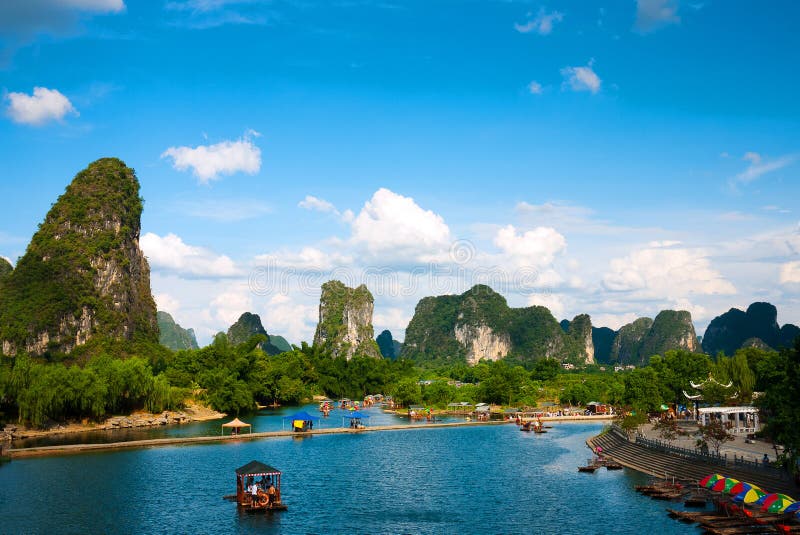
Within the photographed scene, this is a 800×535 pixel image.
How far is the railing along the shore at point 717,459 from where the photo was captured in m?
34.6

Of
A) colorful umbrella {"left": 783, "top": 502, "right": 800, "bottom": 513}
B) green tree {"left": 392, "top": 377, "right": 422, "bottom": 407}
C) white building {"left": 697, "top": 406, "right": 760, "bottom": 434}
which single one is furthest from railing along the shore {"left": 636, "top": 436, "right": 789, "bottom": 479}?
green tree {"left": 392, "top": 377, "right": 422, "bottom": 407}

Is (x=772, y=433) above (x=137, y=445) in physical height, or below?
above

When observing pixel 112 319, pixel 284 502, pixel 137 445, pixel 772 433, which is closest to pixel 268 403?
pixel 112 319

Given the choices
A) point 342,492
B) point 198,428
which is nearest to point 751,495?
point 342,492

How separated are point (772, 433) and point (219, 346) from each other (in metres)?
85.4

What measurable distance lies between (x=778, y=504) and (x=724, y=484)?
3.68 meters

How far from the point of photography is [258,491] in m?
34.2

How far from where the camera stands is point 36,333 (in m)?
104

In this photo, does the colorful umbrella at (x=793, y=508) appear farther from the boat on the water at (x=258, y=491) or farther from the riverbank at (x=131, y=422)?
the riverbank at (x=131, y=422)

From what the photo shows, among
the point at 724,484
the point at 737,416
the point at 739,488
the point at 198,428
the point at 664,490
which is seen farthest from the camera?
the point at 198,428

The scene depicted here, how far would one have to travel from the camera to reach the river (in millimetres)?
31109

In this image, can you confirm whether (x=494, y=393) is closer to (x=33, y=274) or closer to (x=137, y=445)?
(x=137, y=445)

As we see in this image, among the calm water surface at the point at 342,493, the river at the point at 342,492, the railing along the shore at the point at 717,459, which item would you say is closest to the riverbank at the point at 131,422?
the river at the point at 342,492

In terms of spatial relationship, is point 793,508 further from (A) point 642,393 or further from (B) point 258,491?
(A) point 642,393
